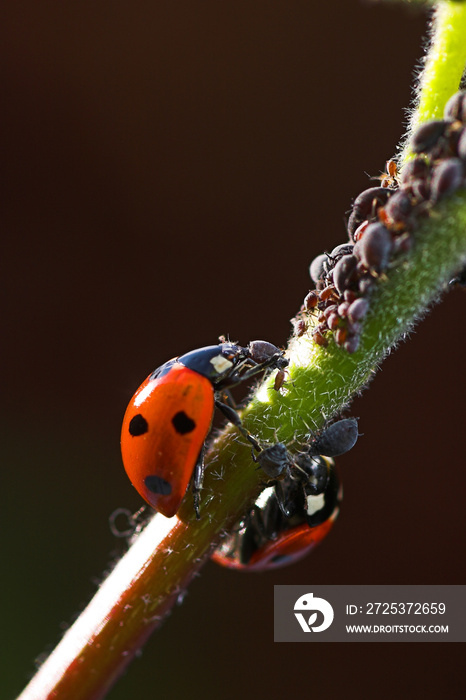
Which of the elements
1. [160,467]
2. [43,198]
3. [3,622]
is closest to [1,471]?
[3,622]

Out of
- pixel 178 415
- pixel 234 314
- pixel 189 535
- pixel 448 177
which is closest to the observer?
pixel 448 177

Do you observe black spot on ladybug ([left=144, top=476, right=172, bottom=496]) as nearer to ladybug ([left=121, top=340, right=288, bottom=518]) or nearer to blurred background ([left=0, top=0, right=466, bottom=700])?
ladybug ([left=121, top=340, right=288, bottom=518])

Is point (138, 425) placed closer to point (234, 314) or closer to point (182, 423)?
point (182, 423)

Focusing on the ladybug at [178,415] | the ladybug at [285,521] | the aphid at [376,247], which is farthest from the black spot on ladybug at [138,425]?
the aphid at [376,247]

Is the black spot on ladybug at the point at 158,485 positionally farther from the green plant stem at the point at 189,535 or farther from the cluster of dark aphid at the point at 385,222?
the cluster of dark aphid at the point at 385,222

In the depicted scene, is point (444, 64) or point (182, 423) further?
point (182, 423)

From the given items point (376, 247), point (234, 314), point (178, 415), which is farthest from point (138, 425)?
point (234, 314)

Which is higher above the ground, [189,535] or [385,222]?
[385,222]

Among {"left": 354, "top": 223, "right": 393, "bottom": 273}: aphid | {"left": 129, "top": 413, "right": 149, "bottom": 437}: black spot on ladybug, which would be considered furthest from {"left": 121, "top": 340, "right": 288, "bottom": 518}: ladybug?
{"left": 354, "top": 223, "right": 393, "bottom": 273}: aphid
